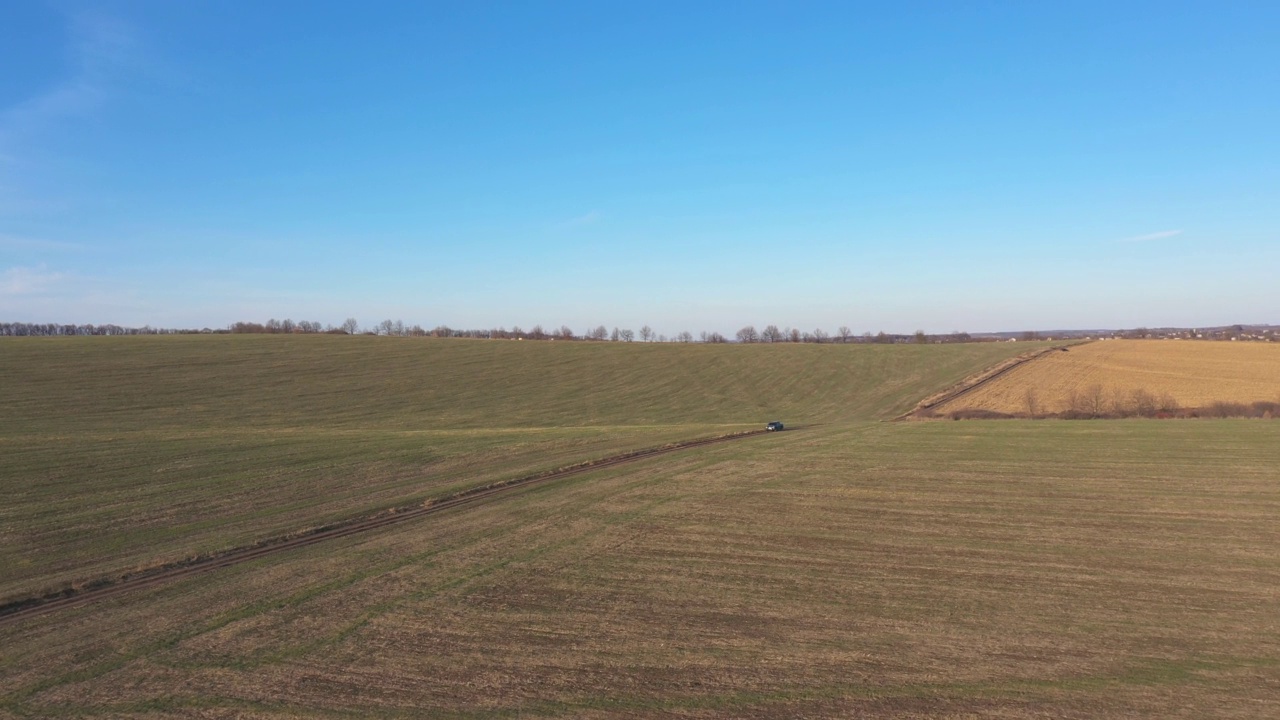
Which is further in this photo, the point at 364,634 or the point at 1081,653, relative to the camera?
the point at 364,634

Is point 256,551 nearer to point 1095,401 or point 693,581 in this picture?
point 693,581

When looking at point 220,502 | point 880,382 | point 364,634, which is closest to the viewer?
point 364,634

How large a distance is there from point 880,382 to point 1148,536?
51335 millimetres

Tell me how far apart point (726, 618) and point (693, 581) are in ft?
7.94

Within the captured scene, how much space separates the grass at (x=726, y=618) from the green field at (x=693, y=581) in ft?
0.26

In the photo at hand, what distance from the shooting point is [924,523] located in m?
21.8

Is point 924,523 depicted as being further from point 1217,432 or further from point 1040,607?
point 1217,432

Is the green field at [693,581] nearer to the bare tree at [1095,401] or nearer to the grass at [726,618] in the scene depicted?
the grass at [726,618]

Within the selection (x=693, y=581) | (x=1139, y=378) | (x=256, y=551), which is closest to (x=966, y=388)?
(x=1139, y=378)

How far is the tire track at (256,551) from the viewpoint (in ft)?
50.5

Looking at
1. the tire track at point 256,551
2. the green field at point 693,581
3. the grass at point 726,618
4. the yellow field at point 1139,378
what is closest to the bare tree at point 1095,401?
the yellow field at point 1139,378

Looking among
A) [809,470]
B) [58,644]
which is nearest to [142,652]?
[58,644]

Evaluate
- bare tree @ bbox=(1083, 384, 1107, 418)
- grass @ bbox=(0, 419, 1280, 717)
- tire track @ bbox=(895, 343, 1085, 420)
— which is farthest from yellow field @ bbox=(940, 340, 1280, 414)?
grass @ bbox=(0, 419, 1280, 717)

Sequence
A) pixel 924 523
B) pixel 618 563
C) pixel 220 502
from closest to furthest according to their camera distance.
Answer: pixel 618 563 → pixel 924 523 → pixel 220 502
